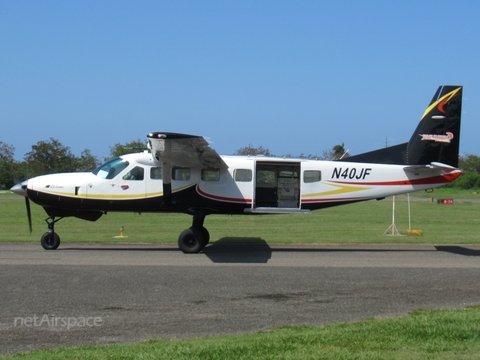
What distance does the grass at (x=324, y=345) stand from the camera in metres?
6.01

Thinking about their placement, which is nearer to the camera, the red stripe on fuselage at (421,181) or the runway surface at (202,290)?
the runway surface at (202,290)

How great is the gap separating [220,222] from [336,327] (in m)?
20.7

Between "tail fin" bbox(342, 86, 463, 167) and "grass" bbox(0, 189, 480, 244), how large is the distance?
3.44 metres

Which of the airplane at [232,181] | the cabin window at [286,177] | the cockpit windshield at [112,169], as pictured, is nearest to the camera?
the airplane at [232,181]

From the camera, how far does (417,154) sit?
16.8m

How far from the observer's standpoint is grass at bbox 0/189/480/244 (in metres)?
19.6

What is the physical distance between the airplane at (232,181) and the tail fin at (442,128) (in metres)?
0.03

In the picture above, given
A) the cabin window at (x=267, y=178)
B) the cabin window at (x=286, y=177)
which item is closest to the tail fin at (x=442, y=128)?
the cabin window at (x=286, y=177)

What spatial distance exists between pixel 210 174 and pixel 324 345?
34.5 ft

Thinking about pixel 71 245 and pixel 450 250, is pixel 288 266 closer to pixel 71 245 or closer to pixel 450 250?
pixel 450 250

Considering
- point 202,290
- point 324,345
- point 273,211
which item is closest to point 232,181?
point 273,211

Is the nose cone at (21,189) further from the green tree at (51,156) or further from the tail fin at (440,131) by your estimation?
the green tree at (51,156)
